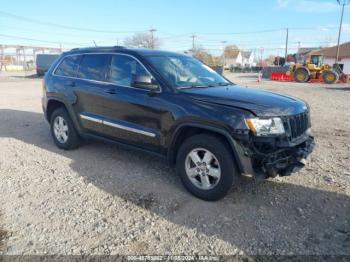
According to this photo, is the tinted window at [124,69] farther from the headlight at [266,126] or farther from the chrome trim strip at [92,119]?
the headlight at [266,126]

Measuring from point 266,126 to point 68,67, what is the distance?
3.91m

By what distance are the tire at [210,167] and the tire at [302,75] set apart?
25.7 metres

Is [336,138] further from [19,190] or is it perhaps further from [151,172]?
[19,190]

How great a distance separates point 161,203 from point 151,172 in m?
0.99

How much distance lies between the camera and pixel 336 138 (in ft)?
21.9

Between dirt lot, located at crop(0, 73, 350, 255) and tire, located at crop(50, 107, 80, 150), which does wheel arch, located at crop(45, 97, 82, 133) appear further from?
dirt lot, located at crop(0, 73, 350, 255)

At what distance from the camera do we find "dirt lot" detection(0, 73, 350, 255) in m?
3.04

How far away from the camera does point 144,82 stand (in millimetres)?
4105

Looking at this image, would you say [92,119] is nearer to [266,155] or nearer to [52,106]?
→ [52,106]

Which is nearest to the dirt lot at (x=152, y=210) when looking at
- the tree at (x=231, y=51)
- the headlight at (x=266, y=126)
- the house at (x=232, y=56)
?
the headlight at (x=266, y=126)

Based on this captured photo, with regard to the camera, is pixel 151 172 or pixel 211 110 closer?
pixel 211 110

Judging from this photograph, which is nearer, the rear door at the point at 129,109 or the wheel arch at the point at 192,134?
the wheel arch at the point at 192,134

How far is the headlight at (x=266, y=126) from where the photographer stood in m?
3.43

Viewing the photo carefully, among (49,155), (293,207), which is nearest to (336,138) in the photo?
(293,207)
